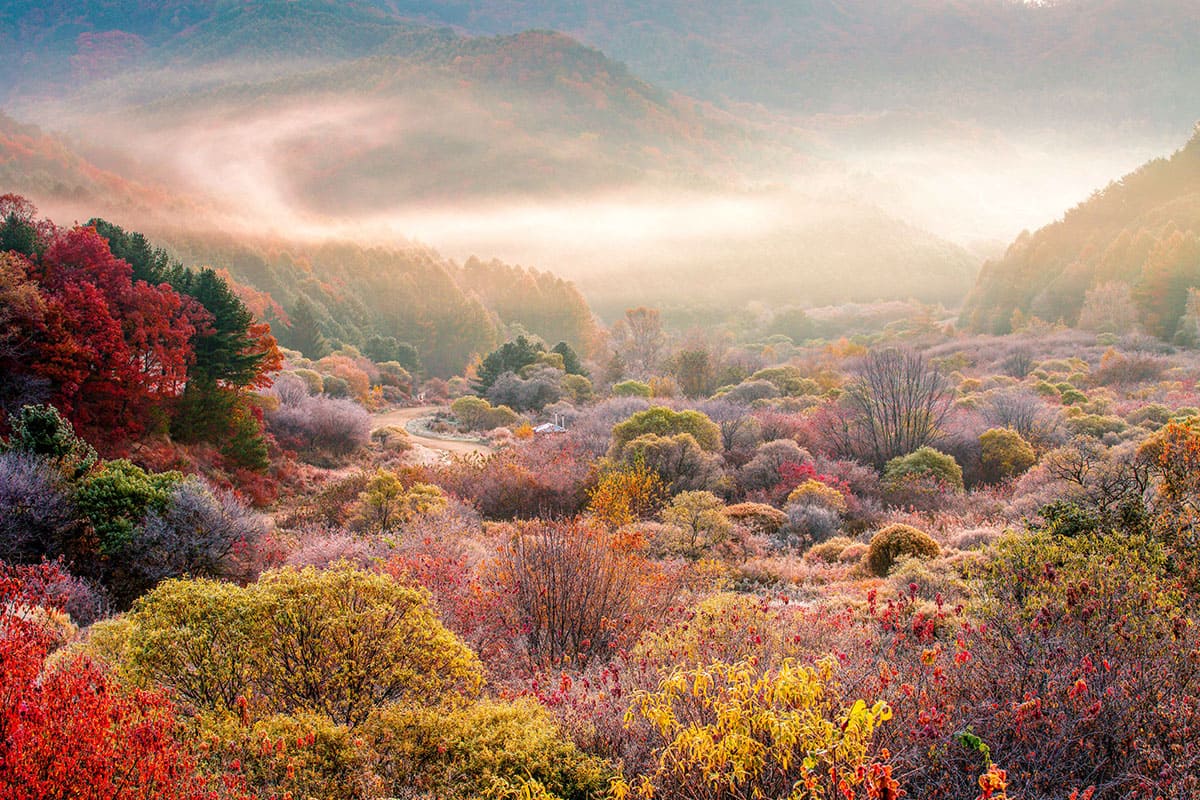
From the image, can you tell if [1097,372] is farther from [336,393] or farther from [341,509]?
[336,393]

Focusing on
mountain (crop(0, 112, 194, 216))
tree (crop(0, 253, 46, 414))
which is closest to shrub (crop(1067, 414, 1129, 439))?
tree (crop(0, 253, 46, 414))

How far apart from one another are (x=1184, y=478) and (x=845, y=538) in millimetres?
6098

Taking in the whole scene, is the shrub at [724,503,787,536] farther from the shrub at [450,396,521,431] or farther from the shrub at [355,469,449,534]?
the shrub at [450,396,521,431]

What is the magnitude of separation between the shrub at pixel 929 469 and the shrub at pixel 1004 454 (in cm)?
177

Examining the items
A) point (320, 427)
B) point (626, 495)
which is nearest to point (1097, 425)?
point (626, 495)

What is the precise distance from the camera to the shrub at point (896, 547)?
1016 centimetres

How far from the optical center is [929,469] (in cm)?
1698

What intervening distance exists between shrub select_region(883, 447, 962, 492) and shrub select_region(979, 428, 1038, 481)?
177 centimetres

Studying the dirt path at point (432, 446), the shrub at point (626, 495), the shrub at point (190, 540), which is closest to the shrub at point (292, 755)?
the shrub at point (190, 540)

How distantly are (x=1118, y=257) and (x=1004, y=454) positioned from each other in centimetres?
4791

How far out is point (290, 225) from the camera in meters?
101

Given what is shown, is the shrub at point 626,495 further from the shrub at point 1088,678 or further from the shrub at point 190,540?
the shrub at point 1088,678

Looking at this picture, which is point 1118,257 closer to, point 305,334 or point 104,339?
point 104,339

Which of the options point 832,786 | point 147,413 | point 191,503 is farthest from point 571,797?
point 147,413
